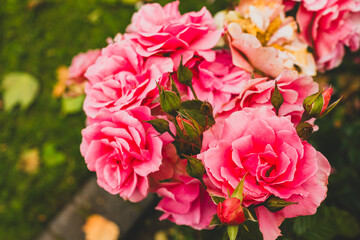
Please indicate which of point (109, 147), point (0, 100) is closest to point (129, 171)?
point (109, 147)

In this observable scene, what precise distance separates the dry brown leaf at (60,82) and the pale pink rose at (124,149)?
143cm

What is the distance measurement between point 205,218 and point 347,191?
79 cm

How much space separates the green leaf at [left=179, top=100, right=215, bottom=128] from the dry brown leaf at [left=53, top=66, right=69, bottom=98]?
1533mm

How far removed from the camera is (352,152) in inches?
51.4

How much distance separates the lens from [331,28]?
3.03ft

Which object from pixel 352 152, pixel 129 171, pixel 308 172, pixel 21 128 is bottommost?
pixel 21 128

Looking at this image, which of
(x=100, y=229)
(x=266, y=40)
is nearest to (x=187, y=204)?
(x=266, y=40)

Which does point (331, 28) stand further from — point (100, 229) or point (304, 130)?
point (100, 229)

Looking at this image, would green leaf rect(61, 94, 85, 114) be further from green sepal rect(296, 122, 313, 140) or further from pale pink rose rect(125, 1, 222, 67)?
green sepal rect(296, 122, 313, 140)

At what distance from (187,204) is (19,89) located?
1.75m

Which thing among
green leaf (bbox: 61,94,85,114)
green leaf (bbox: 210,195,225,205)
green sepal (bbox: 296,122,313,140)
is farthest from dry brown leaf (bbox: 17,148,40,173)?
green sepal (bbox: 296,122,313,140)

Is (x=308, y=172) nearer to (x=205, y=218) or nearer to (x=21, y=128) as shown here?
(x=205, y=218)

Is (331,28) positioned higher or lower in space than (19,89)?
higher

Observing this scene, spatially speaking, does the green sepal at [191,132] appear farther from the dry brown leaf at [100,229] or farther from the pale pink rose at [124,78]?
the dry brown leaf at [100,229]
